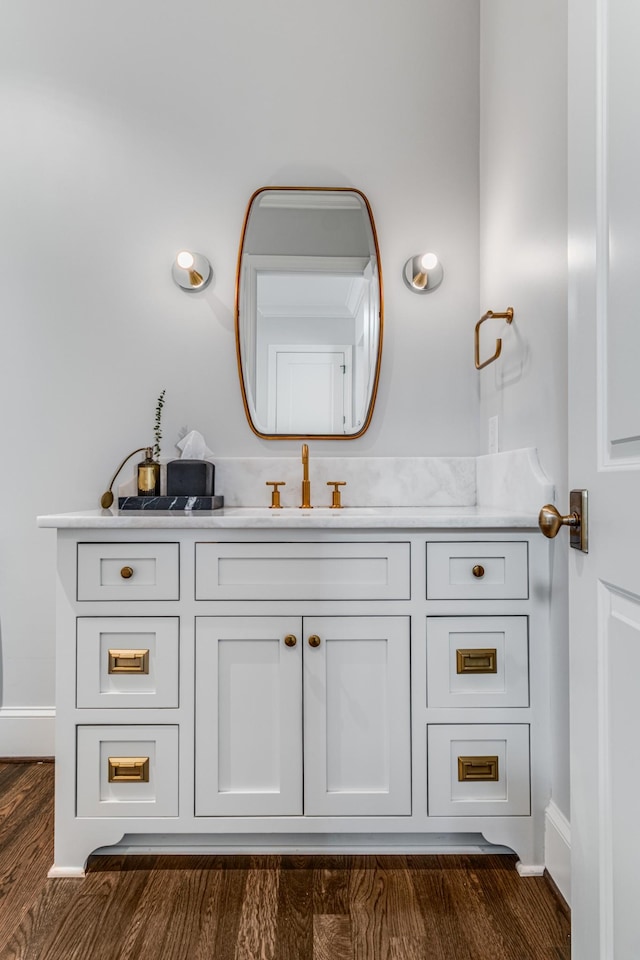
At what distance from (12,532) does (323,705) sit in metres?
1.27

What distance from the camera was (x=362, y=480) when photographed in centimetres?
208

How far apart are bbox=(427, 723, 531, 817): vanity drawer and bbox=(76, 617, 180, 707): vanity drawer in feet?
2.17

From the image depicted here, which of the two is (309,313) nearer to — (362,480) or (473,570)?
(362,480)

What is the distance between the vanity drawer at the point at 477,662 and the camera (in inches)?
58.3

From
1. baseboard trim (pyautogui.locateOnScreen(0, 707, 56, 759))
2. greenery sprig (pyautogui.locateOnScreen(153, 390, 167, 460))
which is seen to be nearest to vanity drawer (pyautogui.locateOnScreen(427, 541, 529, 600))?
greenery sprig (pyautogui.locateOnScreen(153, 390, 167, 460))

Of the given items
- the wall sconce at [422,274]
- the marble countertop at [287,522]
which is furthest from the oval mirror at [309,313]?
the marble countertop at [287,522]

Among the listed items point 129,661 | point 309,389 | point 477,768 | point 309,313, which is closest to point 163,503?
point 129,661

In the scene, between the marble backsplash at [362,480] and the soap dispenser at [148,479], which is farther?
the marble backsplash at [362,480]

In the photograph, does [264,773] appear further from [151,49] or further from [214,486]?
[151,49]

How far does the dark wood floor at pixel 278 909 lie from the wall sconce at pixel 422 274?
1710 millimetres

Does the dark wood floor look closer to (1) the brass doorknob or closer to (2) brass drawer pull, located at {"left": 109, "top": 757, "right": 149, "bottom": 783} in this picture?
(2) brass drawer pull, located at {"left": 109, "top": 757, "right": 149, "bottom": 783}

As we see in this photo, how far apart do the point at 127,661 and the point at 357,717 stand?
58 cm

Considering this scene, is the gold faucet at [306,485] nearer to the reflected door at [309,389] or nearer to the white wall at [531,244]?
the reflected door at [309,389]

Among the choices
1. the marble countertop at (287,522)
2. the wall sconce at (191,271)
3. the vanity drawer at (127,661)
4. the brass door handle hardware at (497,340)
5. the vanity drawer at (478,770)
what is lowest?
the vanity drawer at (478,770)
